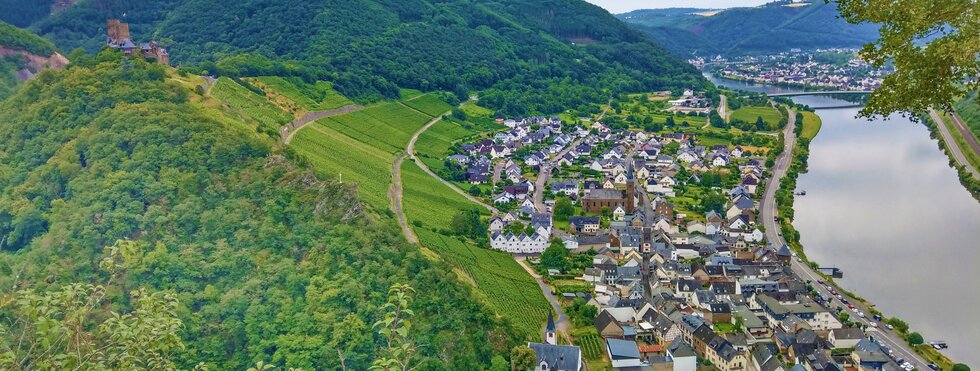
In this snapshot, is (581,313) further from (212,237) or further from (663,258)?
(212,237)

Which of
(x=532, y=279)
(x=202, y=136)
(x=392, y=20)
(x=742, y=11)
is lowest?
(x=532, y=279)

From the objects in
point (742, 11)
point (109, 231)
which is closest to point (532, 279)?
point (109, 231)

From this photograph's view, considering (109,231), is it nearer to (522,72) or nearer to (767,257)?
(767,257)

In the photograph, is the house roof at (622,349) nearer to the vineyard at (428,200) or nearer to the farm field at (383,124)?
the vineyard at (428,200)

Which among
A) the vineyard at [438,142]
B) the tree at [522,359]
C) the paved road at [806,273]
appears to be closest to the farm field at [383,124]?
the vineyard at [438,142]

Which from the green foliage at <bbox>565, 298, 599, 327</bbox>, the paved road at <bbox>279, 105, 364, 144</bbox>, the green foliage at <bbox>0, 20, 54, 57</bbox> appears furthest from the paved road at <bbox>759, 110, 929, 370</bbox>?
the green foliage at <bbox>0, 20, 54, 57</bbox>

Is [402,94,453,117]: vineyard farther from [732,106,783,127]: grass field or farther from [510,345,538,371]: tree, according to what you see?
[510,345,538,371]: tree
